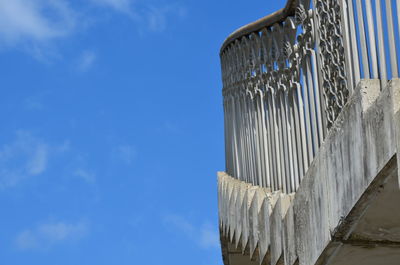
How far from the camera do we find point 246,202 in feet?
27.1

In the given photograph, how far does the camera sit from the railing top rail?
6.92 m

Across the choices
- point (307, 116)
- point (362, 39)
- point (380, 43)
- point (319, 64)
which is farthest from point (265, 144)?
point (380, 43)

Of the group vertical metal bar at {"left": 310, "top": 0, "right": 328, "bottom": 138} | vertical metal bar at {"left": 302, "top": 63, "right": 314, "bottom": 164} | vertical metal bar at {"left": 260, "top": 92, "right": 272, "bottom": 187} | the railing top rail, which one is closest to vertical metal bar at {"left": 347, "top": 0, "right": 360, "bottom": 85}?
vertical metal bar at {"left": 310, "top": 0, "right": 328, "bottom": 138}

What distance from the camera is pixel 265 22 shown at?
768cm

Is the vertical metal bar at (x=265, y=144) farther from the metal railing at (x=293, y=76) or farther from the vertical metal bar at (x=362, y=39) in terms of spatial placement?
the vertical metal bar at (x=362, y=39)

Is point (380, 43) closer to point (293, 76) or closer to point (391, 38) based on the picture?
point (391, 38)

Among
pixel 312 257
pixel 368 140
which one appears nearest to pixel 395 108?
pixel 368 140

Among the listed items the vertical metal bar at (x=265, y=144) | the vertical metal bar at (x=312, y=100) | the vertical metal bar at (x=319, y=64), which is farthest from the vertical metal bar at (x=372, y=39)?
the vertical metal bar at (x=265, y=144)

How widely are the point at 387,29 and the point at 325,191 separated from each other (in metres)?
1.10

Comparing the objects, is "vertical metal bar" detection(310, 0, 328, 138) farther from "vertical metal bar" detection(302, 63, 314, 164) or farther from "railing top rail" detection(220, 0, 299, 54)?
"railing top rail" detection(220, 0, 299, 54)

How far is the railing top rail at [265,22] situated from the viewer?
6918 mm

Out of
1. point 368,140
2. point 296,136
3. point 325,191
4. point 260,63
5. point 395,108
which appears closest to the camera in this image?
point 395,108

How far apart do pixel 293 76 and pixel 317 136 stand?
67 centimetres

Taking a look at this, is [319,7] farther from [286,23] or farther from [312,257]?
[312,257]
